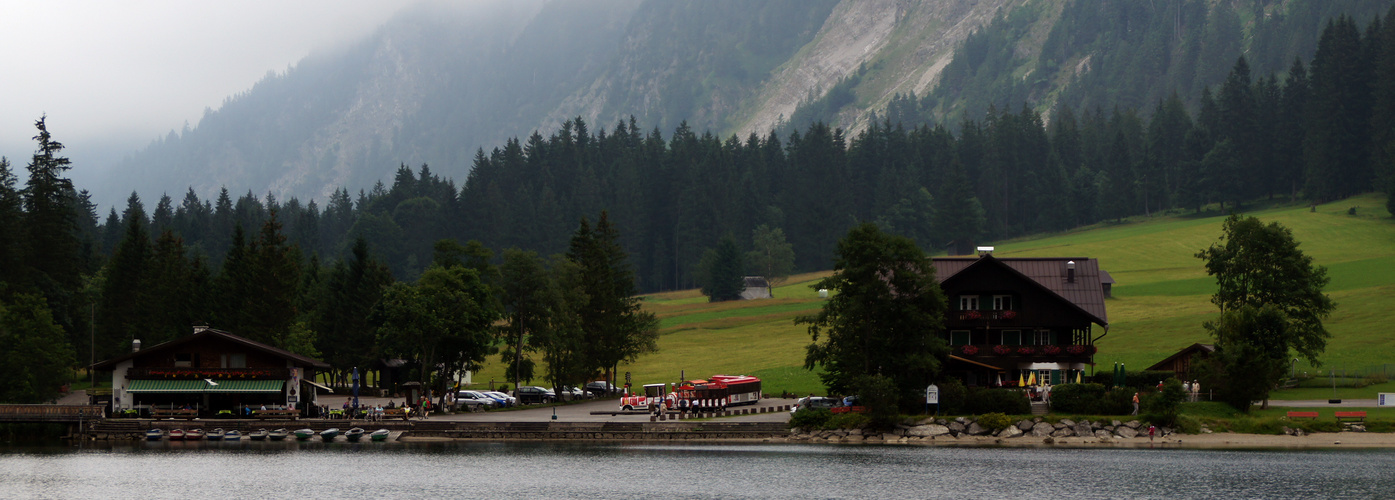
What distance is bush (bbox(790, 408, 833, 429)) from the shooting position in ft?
256

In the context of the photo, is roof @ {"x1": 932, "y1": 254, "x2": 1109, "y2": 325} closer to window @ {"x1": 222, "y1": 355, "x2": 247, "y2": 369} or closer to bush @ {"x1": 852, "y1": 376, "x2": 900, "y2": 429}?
bush @ {"x1": 852, "y1": 376, "x2": 900, "y2": 429}

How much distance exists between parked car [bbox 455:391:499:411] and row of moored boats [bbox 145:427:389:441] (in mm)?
12105

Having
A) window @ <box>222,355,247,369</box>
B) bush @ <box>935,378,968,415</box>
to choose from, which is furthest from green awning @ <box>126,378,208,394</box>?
bush @ <box>935,378,968,415</box>

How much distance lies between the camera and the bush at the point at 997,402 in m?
77.4

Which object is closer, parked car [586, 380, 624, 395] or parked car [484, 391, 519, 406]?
parked car [484, 391, 519, 406]

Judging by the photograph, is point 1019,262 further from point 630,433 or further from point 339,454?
point 339,454

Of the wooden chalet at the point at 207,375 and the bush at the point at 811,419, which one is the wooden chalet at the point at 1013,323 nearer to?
the bush at the point at 811,419

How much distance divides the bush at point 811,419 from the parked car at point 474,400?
2620 cm

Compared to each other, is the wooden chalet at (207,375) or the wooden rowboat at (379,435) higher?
the wooden chalet at (207,375)

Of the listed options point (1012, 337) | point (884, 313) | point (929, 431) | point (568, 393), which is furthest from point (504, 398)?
point (1012, 337)

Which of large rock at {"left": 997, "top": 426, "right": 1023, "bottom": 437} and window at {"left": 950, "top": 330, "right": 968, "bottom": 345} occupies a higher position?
window at {"left": 950, "top": 330, "right": 968, "bottom": 345}

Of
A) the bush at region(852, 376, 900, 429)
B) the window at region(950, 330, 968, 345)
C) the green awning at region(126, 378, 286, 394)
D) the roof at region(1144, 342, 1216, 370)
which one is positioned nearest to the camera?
the bush at region(852, 376, 900, 429)

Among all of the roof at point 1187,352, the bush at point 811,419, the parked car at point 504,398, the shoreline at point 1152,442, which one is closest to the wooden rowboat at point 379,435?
the shoreline at point 1152,442

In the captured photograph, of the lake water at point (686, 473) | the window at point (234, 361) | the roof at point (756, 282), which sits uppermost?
the roof at point (756, 282)
